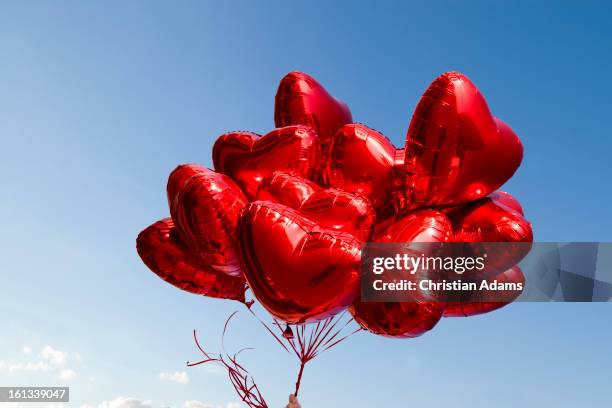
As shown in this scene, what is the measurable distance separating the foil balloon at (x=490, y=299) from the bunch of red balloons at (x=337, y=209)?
0.01 meters

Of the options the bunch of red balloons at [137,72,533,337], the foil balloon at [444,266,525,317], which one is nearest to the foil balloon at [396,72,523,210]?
the bunch of red balloons at [137,72,533,337]

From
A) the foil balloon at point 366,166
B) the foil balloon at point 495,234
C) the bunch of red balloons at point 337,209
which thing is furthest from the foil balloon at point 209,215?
the foil balloon at point 495,234

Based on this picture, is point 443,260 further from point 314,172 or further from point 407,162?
point 314,172

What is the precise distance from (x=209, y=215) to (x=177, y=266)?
651 millimetres

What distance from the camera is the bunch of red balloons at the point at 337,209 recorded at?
2740mm

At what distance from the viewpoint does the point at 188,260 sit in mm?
3520

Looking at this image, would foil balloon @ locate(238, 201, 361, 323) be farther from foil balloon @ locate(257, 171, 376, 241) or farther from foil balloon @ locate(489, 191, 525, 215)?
foil balloon @ locate(489, 191, 525, 215)

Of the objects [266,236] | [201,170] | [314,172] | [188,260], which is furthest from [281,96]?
[266,236]

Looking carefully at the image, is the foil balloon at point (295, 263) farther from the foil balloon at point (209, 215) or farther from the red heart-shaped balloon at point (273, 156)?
the red heart-shaped balloon at point (273, 156)

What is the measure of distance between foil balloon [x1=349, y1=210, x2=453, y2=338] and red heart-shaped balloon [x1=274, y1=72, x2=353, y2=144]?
1.08m

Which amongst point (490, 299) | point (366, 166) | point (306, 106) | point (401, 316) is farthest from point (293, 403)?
point (306, 106)

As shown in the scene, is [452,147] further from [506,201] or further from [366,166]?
[506,201]

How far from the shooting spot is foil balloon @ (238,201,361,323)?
2.70 meters

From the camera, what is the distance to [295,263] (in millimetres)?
2697
